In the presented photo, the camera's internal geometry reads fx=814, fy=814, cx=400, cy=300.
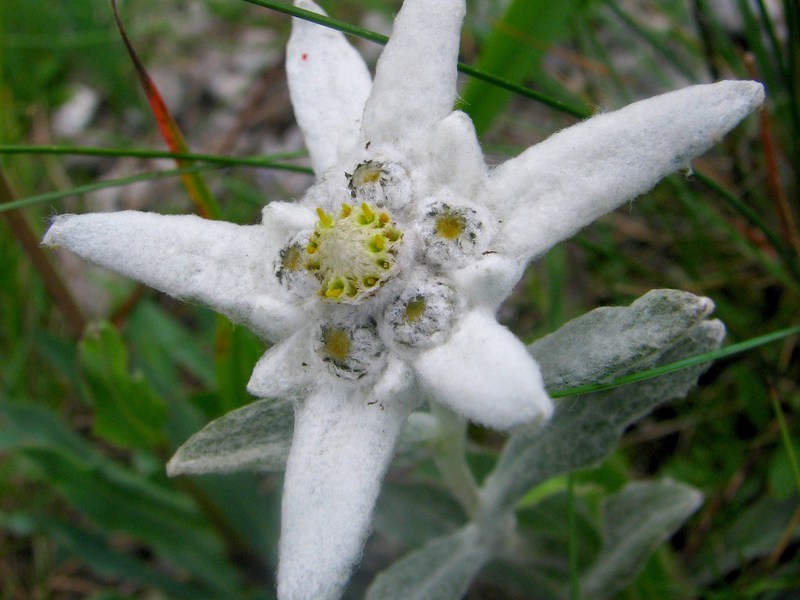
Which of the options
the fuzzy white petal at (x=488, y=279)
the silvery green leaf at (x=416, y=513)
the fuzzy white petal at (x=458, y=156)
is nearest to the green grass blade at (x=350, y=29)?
the fuzzy white petal at (x=458, y=156)

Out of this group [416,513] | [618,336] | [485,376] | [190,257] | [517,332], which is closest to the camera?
[485,376]

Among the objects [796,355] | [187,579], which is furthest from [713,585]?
[187,579]

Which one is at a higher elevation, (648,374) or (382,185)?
(382,185)

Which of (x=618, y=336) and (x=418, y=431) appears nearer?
(x=618, y=336)

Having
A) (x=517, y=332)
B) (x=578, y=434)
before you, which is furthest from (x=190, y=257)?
(x=517, y=332)

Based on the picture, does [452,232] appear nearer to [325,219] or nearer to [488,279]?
[488,279]

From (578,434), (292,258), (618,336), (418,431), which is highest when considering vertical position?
(292,258)

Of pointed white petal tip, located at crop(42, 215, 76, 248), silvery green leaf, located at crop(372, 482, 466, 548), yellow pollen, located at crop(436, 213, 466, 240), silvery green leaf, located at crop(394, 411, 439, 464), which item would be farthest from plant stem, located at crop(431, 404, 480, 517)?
pointed white petal tip, located at crop(42, 215, 76, 248)

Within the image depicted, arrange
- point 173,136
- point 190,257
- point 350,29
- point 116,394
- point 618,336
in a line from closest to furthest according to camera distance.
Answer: point 618,336, point 190,257, point 350,29, point 173,136, point 116,394
